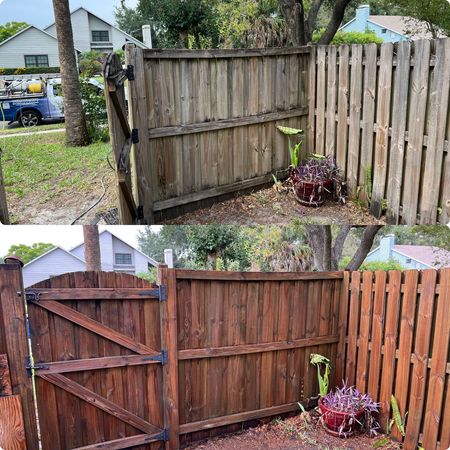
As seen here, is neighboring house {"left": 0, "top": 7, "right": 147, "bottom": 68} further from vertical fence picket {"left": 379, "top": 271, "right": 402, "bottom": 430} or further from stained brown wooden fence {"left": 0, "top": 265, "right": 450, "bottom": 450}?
vertical fence picket {"left": 379, "top": 271, "right": 402, "bottom": 430}

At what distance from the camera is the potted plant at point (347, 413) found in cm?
333

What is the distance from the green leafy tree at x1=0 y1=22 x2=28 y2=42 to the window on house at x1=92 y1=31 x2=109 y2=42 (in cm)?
34

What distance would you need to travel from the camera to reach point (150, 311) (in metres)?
2.93

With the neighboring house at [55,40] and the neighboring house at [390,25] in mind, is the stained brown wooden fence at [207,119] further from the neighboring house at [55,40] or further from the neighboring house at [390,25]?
the neighboring house at [390,25]

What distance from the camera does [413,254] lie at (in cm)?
407

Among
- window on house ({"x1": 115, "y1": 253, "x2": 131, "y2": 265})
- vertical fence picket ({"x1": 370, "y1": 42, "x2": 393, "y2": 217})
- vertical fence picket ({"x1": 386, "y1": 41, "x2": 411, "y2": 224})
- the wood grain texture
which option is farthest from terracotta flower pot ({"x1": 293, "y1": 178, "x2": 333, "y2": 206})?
the wood grain texture

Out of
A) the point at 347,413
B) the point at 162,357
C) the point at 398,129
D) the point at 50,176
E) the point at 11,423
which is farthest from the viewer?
the point at 50,176

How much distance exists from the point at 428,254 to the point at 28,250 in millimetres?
3267

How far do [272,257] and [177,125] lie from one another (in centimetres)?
191

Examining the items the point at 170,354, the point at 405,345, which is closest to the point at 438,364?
the point at 405,345

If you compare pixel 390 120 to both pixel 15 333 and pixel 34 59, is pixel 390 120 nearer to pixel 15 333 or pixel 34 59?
pixel 34 59

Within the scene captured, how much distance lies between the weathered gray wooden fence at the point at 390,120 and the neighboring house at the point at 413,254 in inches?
26.2

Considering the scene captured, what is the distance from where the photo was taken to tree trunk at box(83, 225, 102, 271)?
309 centimetres

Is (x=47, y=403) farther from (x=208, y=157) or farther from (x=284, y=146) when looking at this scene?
(x=284, y=146)
